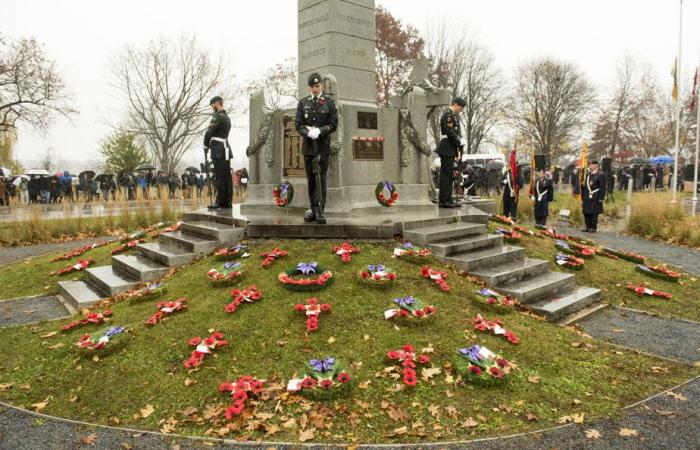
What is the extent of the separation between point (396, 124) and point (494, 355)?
6225 mm

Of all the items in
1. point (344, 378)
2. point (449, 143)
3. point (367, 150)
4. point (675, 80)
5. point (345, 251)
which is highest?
point (675, 80)

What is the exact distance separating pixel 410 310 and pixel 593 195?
11985 mm

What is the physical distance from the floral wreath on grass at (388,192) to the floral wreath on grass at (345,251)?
6.92 ft

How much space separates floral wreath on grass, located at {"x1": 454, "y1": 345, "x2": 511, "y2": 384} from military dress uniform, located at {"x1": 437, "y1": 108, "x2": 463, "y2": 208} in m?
5.55

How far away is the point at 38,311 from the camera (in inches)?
292

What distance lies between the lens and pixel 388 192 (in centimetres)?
927

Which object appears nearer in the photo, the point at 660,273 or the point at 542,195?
the point at 660,273

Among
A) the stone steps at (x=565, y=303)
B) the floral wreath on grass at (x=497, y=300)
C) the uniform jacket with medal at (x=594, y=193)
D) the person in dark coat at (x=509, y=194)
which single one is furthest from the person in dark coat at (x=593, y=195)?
the floral wreath on grass at (x=497, y=300)

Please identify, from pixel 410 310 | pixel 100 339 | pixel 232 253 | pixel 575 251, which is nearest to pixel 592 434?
pixel 410 310

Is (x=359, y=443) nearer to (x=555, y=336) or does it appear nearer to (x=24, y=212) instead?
(x=555, y=336)

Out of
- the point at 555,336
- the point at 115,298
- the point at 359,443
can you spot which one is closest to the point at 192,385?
the point at 359,443

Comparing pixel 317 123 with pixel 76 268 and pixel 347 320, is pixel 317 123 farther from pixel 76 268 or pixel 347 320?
pixel 76 268

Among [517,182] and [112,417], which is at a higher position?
[517,182]

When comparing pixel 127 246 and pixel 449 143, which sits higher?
pixel 449 143
